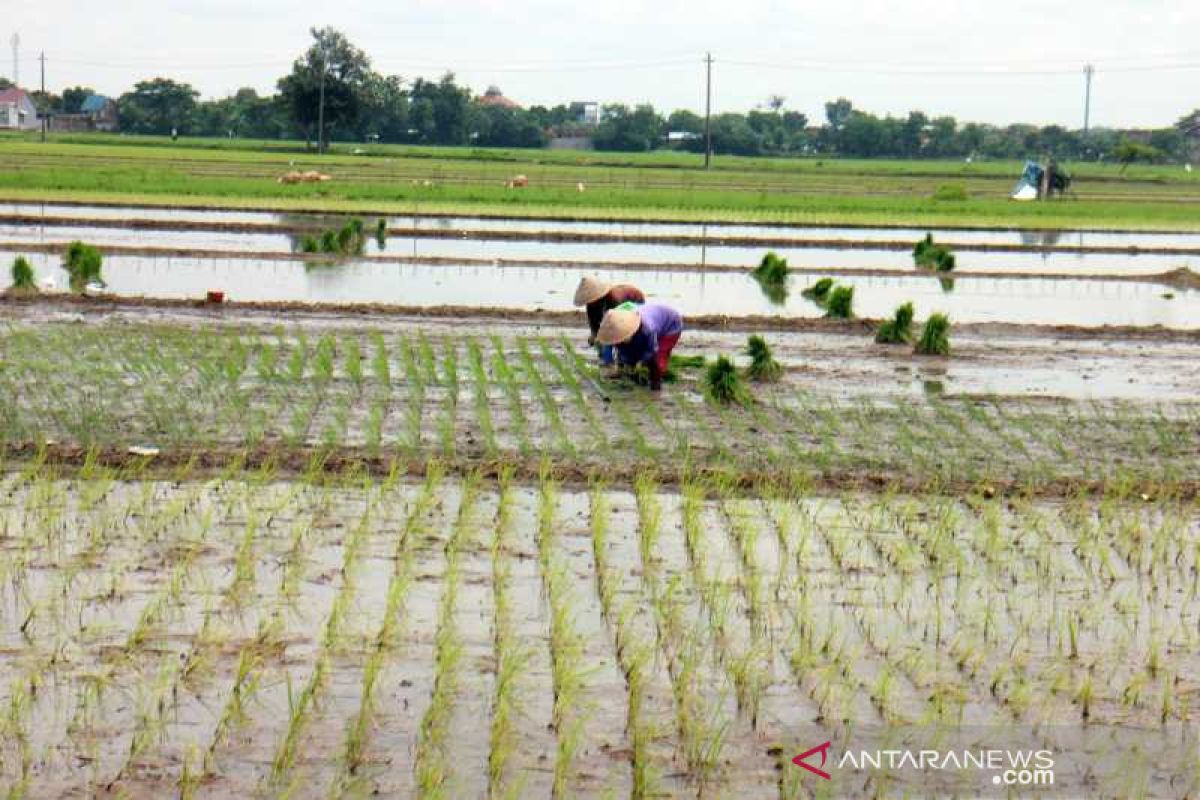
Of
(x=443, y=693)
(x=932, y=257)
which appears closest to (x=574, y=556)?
(x=443, y=693)

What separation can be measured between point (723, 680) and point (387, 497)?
2.35m

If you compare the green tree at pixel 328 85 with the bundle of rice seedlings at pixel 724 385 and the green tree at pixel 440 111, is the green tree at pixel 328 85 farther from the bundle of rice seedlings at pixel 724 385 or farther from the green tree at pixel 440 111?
the bundle of rice seedlings at pixel 724 385

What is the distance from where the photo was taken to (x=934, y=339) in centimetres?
1131

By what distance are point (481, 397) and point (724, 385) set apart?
1339mm

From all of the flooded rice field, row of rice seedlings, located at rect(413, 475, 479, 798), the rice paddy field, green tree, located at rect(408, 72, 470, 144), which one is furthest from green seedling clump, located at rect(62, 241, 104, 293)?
green tree, located at rect(408, 72, 470, 144)

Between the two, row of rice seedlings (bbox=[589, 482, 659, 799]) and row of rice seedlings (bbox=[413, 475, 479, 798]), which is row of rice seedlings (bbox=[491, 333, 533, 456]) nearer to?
row of rice seedlings (bbox=[589, 482, 659, 799])

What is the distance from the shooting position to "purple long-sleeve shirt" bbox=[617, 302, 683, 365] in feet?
29.7

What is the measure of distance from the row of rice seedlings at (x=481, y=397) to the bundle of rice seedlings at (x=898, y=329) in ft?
9.90

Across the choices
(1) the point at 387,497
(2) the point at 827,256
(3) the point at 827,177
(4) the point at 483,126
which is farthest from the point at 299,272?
(4) the point at 483,126

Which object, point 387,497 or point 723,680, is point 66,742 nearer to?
point 723,680

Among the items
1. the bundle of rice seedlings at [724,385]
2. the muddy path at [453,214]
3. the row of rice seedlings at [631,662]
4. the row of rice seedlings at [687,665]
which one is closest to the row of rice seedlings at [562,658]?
the row of rice seedlings at [631,662]

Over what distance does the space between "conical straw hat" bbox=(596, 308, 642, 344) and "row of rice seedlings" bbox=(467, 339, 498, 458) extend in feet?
2.38

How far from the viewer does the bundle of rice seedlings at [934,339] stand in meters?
11.3

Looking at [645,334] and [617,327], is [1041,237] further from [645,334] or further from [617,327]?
[617,327]
